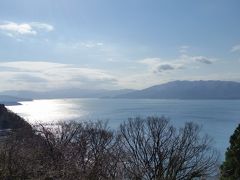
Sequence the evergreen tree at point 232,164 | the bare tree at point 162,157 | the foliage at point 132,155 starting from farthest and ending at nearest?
the bare tree at point 162,157
the foliage at point 132,155
the evergreen tree at point 232,164

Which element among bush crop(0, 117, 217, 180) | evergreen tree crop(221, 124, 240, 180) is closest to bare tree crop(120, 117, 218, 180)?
bush crop(0, 117, 217, 180)

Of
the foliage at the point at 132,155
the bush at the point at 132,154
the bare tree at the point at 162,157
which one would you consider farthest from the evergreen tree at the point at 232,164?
the bare tree at the point at 162,157

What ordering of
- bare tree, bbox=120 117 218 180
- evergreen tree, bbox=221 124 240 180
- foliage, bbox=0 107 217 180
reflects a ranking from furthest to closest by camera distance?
bare tree, bbox=120 117 218 180 → foliage, bbox=0 107 217 180 → evergreen tree, bbox=221 124 240 180

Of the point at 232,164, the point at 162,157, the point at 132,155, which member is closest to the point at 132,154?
the point at 132,155

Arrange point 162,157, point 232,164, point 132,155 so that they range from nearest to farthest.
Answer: point 232,164 → point 162,157 → point 132,155

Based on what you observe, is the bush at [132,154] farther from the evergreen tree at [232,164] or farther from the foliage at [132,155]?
the evergreen tree at [232,164]

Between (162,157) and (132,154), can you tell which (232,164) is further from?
(132,154)

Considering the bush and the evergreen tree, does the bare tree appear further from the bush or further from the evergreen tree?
the evergreen tree

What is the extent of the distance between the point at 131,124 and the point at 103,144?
9.31 ft

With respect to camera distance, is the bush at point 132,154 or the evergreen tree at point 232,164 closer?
the evergreen tree at point 232,164

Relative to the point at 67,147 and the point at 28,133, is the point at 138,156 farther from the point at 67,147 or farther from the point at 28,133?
the point at 28,133

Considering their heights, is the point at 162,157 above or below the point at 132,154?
below

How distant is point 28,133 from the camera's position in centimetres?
3416

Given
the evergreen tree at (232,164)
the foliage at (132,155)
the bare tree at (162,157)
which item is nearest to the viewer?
the evergreen tree at (232,164)
